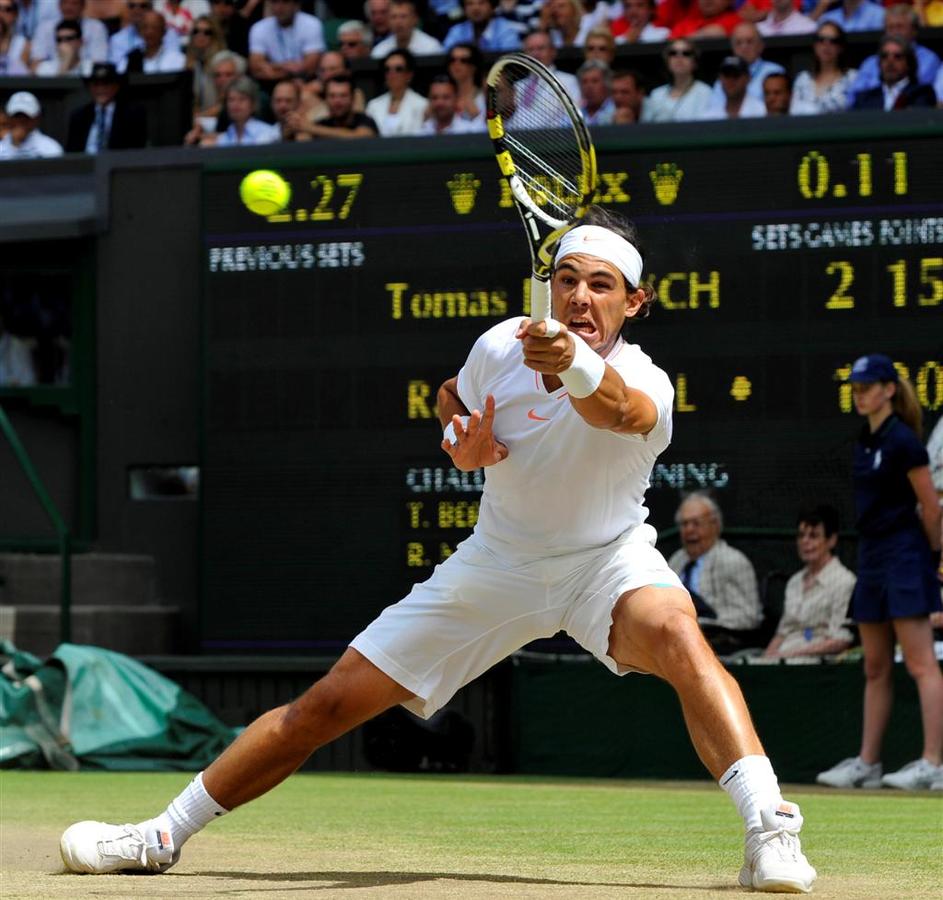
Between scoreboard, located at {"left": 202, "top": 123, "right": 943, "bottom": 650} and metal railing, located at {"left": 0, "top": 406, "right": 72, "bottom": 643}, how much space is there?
2.69 feet

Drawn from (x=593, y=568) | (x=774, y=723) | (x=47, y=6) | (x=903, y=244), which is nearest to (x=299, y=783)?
(x=774, y=723)

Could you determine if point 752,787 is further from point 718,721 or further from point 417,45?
point 417,45

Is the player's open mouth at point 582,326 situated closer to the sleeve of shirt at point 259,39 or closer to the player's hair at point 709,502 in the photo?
the player's hair at point 709,502

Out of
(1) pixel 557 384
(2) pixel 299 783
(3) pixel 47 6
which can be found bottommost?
(2) pixel 299 783

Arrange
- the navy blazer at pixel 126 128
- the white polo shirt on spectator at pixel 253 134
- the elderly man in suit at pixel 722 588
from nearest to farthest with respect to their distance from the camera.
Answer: the elderly man in suit at pixel 722 588 → the white polo shirt on spectator at pixel 253 134 → the navy blazer at pixel 126 128

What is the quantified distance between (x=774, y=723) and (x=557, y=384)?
5491mm

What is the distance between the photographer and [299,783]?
983 cm

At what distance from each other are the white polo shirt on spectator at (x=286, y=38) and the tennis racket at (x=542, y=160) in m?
7.50

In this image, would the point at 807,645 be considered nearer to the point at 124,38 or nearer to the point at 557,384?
the point at 557,384

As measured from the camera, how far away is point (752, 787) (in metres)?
4.61

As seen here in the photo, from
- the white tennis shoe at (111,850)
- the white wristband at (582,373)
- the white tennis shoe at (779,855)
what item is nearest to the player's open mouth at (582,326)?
the white wristband at (582,373)

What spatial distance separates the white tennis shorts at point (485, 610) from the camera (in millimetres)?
5121

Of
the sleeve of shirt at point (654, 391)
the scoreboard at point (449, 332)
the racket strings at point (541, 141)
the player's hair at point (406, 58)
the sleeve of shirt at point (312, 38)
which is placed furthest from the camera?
the sleeve of shirt at point (312, 38)

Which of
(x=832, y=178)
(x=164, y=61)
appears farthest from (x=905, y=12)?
(x=164, y=61)
